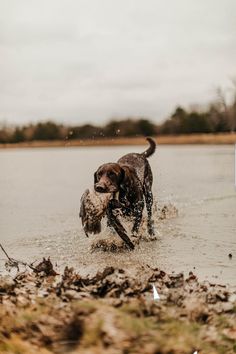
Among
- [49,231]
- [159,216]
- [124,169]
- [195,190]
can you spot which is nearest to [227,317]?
[124,169]

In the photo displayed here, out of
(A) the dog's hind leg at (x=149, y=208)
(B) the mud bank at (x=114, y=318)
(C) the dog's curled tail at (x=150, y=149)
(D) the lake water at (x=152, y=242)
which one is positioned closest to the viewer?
(B) the mud bank at (x=114, y=318)

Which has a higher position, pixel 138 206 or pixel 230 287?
pixel 138 206

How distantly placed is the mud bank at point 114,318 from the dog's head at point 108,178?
2.56 m

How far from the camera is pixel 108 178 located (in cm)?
907

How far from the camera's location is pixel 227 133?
2348 cm

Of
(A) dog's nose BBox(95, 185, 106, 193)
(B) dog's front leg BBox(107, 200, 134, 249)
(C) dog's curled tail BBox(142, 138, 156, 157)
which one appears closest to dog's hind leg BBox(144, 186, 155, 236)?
(C) dog's curled tail BBox(142, 138, 156, 157)

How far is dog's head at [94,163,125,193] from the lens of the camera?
8.96 meters

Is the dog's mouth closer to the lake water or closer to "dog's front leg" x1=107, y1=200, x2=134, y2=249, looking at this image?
"dog's front leg" x1=107, y1=200, x2=134, y2=249

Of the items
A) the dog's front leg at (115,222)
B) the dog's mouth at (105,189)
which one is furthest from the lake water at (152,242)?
the dog's mouth at (105,189)

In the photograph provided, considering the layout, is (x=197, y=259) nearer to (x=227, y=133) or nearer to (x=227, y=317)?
(x=227, y=317)

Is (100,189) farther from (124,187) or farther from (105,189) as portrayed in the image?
(124,187)

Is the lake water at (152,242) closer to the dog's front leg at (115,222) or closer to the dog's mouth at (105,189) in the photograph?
the dog's front leg at (115,222)

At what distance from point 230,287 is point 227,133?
17.0 m

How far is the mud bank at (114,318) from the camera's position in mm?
4922
